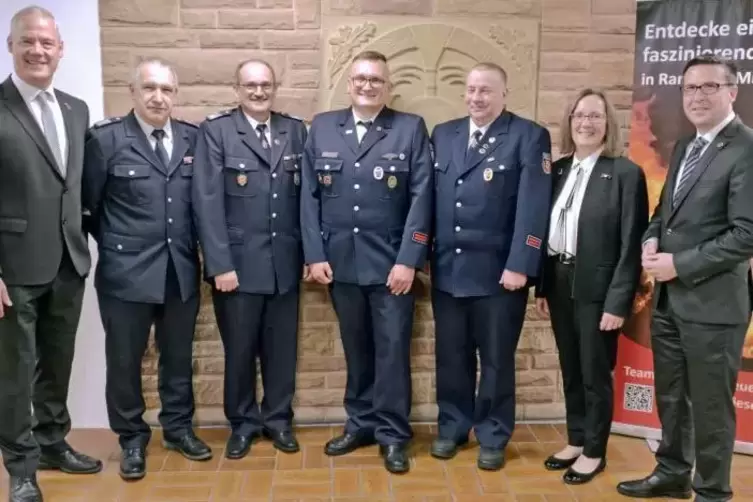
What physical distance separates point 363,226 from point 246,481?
1.13 metres

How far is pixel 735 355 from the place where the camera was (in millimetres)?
2441

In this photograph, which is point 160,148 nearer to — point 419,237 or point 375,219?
point 375,219

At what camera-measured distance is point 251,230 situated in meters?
2.96

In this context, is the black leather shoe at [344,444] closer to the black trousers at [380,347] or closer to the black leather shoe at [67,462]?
the black trousers at [380,347]

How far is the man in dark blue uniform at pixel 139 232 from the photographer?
2801 millimetres

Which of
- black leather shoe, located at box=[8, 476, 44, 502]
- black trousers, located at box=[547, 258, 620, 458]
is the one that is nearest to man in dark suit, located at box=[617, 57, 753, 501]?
black trousers, located at box=[547, 258, 620, 458]

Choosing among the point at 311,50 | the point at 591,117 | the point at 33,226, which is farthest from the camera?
the point at 311,50

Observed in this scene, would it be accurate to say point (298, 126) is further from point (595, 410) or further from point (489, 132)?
point (595, 410)

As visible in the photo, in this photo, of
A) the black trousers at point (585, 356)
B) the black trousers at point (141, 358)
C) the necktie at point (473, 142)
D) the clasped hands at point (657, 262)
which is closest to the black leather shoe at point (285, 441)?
the black trousers at point (141, 358)

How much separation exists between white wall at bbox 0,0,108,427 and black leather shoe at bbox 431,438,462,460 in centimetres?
159

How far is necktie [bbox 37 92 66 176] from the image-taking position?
264 cm

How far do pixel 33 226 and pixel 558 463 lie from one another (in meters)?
2.27

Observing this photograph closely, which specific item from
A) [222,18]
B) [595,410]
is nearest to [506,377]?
[595,410]

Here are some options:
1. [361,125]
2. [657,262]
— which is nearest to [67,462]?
[361,125]
